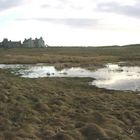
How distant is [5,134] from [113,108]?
933 centimetres

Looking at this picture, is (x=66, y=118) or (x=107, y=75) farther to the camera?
(x=107, y=75)

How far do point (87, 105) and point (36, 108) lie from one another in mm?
3829

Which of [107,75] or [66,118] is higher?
[66,118]

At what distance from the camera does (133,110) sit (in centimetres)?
2267

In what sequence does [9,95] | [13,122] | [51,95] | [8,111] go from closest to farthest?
[13,122] < [8,111] < [9,95] < [51,95]

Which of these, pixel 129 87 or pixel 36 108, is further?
pixel 129 87

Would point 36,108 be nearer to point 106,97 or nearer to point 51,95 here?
A: point 51,95

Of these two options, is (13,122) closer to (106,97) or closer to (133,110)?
(133,110)

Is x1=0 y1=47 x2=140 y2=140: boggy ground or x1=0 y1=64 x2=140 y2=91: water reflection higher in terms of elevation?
x1=0 y1=47 x2=140 y2=140: boggy ground

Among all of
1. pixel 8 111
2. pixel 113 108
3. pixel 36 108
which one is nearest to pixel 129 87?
pixel 113 108

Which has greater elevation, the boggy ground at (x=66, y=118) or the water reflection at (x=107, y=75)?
the boggy ground at (x=66, y=118)

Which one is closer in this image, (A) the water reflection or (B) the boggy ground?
(B) the boggy ground

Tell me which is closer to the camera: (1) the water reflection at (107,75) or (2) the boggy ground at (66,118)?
(2) the boggy ground at (66,118)

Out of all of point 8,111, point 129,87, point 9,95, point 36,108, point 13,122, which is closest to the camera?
point 13,122
